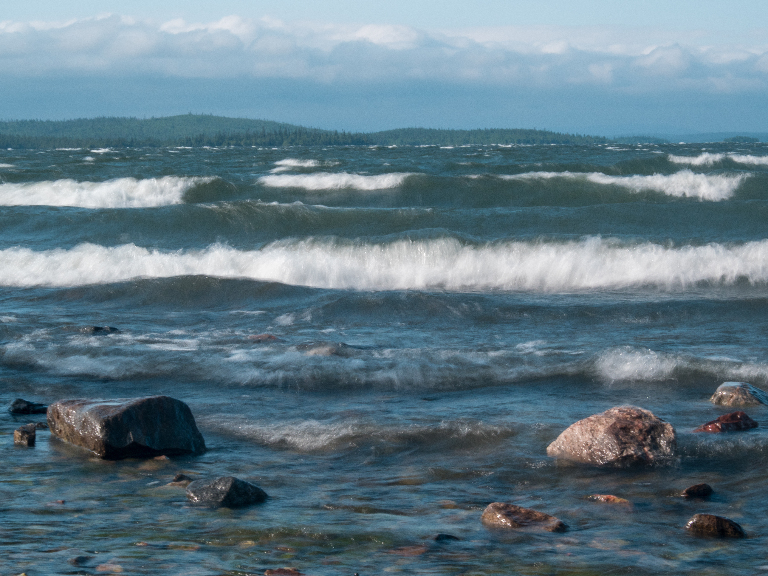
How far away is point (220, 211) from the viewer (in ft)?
73.3

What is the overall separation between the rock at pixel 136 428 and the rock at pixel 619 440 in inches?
100

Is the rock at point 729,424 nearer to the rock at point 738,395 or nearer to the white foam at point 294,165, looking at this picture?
the rock at point 738,395

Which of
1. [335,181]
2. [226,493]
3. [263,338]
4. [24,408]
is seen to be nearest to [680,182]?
[335,181]

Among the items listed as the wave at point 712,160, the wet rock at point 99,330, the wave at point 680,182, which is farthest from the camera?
the wave at point 712,160

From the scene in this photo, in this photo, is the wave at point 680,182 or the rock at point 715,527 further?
the wave at point 680,182

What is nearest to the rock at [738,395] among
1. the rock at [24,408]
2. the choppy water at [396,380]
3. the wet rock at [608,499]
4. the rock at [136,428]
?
the choppy water at [396,380]

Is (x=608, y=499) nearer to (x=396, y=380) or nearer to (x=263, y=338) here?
(x=396, y=380)

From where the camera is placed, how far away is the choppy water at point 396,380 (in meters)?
4.11

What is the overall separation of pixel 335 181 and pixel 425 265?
16.1 m

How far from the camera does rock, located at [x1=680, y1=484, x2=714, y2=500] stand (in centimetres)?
482

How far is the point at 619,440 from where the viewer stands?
5402mm

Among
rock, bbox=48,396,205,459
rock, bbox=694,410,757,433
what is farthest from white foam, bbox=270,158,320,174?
rock, bbox=694,410,757,433

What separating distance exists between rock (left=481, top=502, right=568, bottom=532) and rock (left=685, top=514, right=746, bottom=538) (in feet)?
2.16

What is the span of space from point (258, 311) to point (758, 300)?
7187 millimetres
